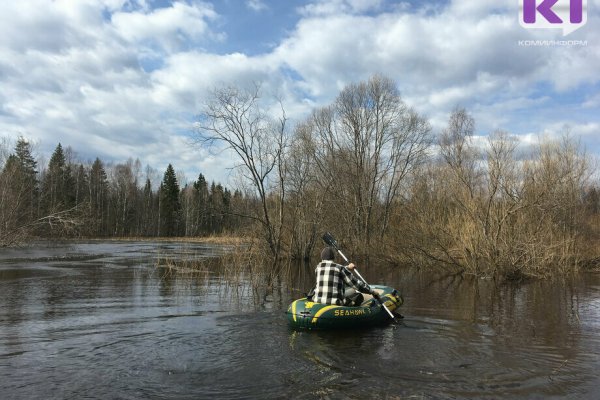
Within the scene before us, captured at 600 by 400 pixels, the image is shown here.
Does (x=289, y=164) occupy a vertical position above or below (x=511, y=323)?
above

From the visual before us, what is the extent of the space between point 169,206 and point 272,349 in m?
67.8

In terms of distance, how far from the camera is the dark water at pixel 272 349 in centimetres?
595

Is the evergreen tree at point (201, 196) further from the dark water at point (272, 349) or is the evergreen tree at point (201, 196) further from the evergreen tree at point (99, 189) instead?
the dark water at point (272, 349)

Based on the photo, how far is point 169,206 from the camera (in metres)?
72.3

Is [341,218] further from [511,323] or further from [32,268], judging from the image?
[511,323]

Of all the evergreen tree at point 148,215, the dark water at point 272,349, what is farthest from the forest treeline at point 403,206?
the evergreen tree at point 148,215

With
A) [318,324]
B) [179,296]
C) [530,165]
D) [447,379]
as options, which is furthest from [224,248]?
[530,165]

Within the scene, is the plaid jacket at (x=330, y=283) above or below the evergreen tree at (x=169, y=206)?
below

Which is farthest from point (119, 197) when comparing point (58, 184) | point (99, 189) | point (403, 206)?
point (403, 206)

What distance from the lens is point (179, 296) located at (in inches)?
543

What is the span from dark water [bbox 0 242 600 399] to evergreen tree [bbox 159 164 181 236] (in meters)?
59.2

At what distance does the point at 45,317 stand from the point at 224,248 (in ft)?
30.8

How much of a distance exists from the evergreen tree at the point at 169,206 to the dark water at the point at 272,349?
59.2 m

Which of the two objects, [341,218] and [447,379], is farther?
[341,218]
